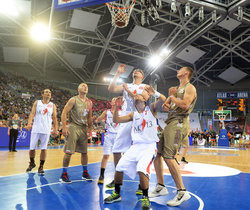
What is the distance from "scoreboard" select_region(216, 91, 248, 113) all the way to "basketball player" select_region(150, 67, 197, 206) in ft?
106

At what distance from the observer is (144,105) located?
11.2 ft

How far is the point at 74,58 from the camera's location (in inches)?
1019

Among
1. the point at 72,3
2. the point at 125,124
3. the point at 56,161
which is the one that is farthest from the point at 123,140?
the point at 56,161

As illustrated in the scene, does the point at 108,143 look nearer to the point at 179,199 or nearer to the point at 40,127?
the point at 40,127

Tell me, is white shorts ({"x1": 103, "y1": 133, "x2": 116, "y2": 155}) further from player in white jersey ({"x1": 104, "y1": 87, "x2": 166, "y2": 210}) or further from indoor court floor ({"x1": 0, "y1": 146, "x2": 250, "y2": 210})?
player in white jersey ({"x1": 104, "y1": 87, "x2": 166, "y2": 210})

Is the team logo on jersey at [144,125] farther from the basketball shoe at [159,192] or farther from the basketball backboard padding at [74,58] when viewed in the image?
the basketball backboard padding at [74,58]

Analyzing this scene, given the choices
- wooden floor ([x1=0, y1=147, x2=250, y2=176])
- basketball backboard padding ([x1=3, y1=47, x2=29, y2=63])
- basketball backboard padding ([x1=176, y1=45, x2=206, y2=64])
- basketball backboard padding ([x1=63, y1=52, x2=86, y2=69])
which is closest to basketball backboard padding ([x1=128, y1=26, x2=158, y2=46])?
basketball backboard padding ([x1=176, y1=45, x2=206, y2=64])

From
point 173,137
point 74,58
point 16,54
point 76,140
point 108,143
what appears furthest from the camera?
point 74,58

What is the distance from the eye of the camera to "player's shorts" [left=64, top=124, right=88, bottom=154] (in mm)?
4527

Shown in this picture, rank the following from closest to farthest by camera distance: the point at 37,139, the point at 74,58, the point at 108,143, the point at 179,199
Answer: the point at 179,199, the point at 108,143, the point at 37,139, the point at 74,58

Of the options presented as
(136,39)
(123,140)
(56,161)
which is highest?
(136,39)

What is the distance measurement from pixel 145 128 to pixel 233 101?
33436mm

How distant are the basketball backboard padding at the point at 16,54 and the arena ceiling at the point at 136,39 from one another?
6.8 inches

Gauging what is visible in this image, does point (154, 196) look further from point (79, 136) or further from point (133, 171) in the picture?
point (79, 136)
